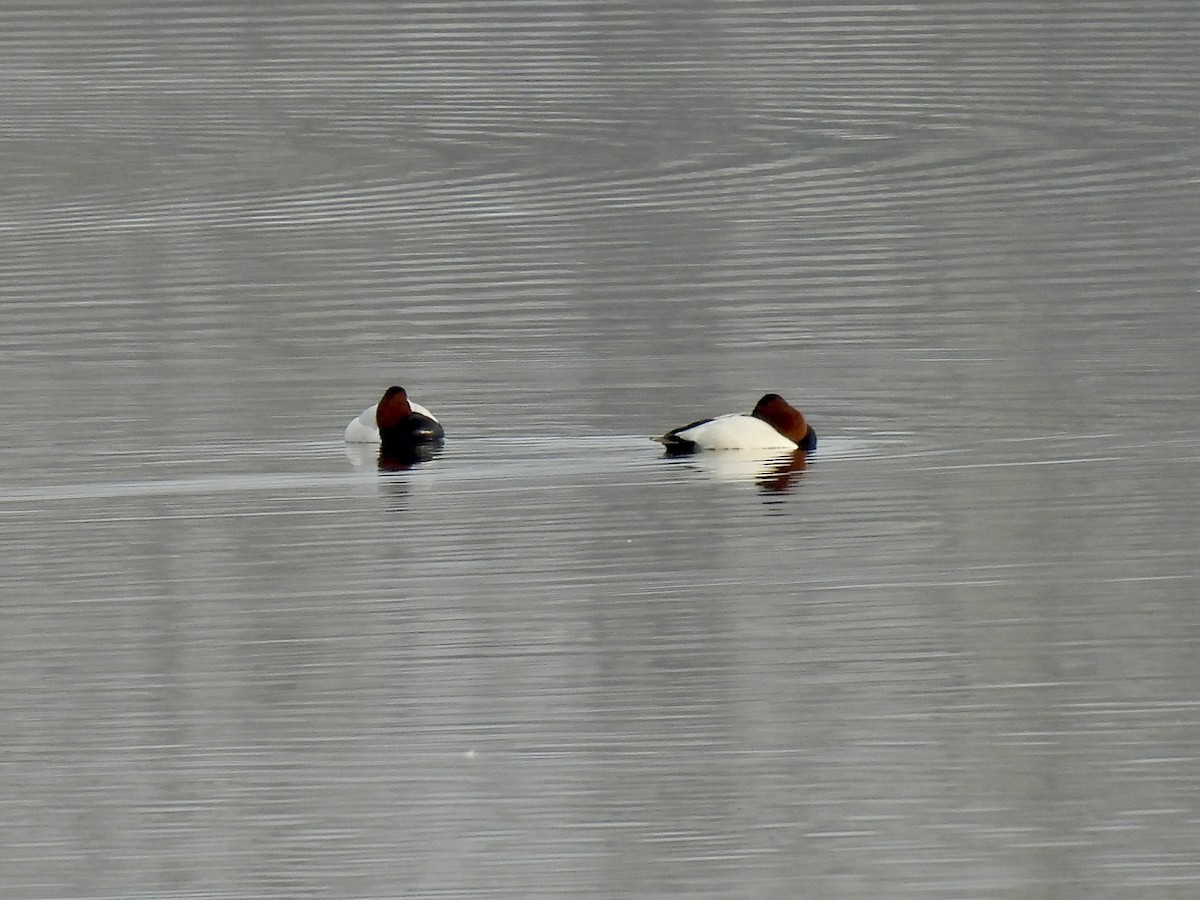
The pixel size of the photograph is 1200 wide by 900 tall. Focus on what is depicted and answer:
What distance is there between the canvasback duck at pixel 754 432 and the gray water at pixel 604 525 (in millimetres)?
151

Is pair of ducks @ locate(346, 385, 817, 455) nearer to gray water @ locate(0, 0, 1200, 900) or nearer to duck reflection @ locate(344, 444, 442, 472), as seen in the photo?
duck reflection @ locate(344, 444, 442, 472)

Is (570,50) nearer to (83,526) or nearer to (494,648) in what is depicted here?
(83,526)

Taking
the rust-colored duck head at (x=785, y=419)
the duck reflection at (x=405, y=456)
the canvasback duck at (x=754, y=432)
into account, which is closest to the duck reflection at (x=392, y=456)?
the duck reflection at (x=405, y=456)

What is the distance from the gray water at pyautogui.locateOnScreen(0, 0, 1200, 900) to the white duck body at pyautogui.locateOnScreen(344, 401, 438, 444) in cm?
30

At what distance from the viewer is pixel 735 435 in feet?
46.1

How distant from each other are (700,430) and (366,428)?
1.82 metres

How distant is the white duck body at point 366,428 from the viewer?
1462cm

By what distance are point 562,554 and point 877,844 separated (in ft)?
13.4

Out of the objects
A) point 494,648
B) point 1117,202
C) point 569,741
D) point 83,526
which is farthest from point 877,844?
point 1117,202

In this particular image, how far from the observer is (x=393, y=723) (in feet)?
29.5

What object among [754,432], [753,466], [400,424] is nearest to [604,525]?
[753,466]

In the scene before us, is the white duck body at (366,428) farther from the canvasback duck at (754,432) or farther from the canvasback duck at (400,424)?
the canvasback duck at (754,432)

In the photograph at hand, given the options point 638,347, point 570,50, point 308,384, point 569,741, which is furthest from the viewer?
point 570,50

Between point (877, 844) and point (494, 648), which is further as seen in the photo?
point (494, 648)
